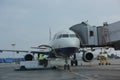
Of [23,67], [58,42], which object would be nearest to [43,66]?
[23,67]

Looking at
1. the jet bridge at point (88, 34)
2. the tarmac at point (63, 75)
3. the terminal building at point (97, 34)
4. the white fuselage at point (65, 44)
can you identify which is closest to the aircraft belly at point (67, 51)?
the white fuselage at point (65, 44)

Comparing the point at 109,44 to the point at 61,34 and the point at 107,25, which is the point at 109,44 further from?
the point at 61,34

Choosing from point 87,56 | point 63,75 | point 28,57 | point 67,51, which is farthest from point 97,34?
point 63,75

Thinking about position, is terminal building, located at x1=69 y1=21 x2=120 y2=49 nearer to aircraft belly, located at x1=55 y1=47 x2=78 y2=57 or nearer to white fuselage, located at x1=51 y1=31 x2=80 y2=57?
white fuselage, located at x1=51 y1=31 x2=80 y2=57

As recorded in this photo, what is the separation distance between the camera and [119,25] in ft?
99.8

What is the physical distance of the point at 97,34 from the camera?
111 feet

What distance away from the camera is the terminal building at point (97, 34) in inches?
1246

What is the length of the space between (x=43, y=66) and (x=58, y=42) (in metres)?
4.15

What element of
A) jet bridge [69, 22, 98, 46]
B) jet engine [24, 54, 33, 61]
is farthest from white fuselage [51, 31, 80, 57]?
jet engine [24, 54, 33, 61]

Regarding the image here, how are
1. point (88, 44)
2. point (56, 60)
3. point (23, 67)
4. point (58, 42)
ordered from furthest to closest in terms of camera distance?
point (56, 60), point (88, 44), point (23, 67), point (58, 42)

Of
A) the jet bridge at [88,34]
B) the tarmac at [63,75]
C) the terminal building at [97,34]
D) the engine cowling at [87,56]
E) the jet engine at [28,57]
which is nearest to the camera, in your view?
the tarmac at [63,75]

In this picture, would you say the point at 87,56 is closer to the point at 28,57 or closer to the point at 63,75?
the point at 28,57

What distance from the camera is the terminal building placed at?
1246 inches

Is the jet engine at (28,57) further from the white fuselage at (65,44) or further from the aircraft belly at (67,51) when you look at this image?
the aircraft belly at (67,51)
